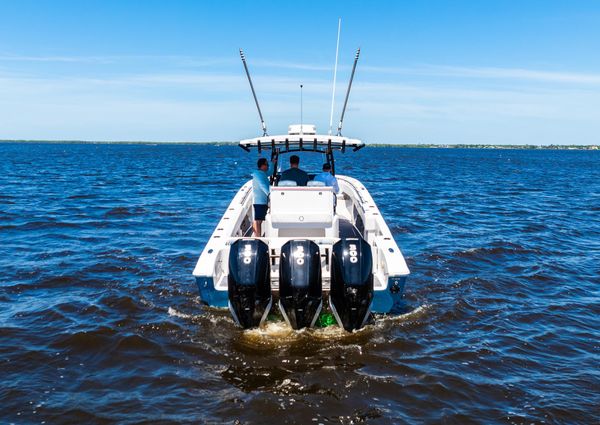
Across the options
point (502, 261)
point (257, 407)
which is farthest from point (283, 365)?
point (502, 261)

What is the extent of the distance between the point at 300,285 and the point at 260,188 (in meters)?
2.78

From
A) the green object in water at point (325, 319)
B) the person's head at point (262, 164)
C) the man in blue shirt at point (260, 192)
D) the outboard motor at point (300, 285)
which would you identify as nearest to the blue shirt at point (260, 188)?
the man in blue shirt at point (260, 192)

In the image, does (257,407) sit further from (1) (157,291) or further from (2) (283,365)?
(1) (157,291)

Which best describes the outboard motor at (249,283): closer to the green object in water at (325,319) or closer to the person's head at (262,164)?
the green object in water at (325,319)

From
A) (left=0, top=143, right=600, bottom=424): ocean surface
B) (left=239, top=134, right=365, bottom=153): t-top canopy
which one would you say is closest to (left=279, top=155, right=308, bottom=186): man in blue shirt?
(left=239, top=134, right=365, bottom=153): t-top canopy

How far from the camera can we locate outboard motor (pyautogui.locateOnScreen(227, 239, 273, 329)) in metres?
5.94

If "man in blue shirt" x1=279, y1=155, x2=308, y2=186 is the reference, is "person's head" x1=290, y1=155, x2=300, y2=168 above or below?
above

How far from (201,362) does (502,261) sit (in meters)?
7.64

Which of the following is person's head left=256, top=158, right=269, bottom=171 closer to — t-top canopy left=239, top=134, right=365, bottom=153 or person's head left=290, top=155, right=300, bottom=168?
person's head left=290, top=155, right=300, bottom=168

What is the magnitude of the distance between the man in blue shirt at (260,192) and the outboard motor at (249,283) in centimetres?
223

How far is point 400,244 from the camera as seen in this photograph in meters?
12.6

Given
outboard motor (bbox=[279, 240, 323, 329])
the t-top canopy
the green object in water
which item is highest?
the t-top canopy

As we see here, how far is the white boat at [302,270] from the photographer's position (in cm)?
598

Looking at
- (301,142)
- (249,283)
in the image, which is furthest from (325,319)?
(301,142)
